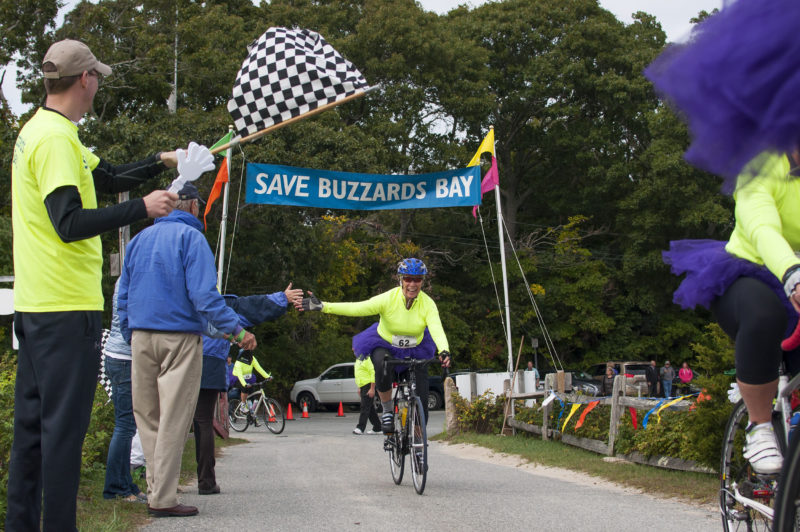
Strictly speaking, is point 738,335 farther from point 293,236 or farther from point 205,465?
point 293,236

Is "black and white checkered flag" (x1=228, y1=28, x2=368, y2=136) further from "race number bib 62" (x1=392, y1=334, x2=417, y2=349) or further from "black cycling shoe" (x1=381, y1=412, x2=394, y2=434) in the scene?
"black cycling shoe" (x1=381, y1=412, x2=394, y2=434)

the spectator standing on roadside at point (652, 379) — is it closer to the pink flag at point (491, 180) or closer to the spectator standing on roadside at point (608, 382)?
the spectator standing on roadside at point (608, 382)

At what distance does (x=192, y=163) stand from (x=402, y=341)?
13.0 feet

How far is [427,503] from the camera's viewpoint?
6305 millimetres

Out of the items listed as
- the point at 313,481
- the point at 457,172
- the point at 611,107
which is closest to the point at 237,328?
the point at 313,481

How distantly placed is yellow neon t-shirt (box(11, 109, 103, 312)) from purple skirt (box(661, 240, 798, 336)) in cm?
233

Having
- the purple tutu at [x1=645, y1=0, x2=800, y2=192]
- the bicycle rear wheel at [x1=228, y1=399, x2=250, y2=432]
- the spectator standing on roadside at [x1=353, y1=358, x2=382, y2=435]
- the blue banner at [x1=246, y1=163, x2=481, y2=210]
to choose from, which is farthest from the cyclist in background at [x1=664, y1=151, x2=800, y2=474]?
the bicycle rear wheel at [x1=228, y1=399, x2=250, y2=432]

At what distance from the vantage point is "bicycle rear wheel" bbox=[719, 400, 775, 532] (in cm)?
344

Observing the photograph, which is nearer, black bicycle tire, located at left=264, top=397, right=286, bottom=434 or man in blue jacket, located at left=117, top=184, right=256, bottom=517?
man in blue jacket, located at left=117, top=184, right=256, bottom=517

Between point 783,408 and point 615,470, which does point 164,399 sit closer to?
point 783,408

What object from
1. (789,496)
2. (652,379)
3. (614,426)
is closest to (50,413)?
(789,496)

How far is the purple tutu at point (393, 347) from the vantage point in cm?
798

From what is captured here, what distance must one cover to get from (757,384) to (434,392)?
1191 inches

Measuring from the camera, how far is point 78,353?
344 centimetres
